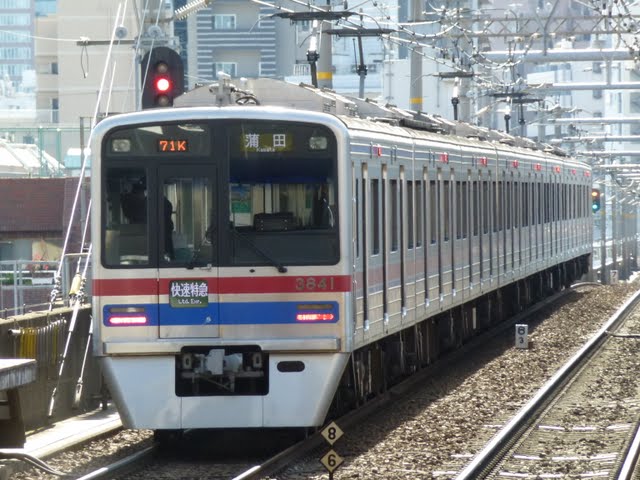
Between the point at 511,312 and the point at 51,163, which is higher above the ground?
the point at 51,163

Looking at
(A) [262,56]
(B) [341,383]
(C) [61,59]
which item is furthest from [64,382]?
(A) [262,56]

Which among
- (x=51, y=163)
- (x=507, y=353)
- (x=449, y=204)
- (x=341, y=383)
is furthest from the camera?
(x=51, y=163)

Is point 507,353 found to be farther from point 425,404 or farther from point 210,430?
point 210,430

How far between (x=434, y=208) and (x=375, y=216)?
3.53m

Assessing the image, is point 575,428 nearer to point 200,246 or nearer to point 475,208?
point 200,246

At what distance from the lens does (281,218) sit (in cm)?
1225

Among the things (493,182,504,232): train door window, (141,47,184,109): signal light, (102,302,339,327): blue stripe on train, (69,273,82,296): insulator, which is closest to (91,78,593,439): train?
(102,302,339,327): blue stripe on train

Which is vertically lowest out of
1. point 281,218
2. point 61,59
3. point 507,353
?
point 507,353

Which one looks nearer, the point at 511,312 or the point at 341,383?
the point at 341,383

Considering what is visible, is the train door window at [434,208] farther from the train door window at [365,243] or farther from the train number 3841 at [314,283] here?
the train number 3841 at [314,283]

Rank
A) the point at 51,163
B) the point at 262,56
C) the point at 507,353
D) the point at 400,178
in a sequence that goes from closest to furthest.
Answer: the point at 400,178, the point at 507,353, the point at 51,163, the point at 262,56

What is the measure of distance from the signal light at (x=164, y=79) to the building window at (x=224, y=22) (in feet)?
276

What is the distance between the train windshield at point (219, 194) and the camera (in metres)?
12.2

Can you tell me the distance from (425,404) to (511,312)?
11728 millimetres
